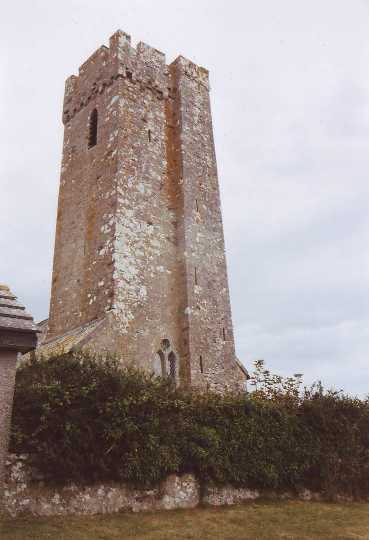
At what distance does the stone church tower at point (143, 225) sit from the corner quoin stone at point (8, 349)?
8.38 m

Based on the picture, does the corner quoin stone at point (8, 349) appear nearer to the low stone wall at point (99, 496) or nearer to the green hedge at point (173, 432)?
the low stone wall at point (99, 496)

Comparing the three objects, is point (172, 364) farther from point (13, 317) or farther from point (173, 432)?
point (13, 317)

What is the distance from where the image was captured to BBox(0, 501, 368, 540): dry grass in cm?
778

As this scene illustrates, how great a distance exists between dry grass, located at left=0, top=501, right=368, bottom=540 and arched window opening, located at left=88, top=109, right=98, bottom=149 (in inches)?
582

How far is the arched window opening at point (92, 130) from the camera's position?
20220 mm

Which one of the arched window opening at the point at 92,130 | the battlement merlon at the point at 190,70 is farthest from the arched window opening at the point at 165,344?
the battlement merlon at the point at 190,70

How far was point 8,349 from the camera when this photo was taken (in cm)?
539

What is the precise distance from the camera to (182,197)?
18859mm

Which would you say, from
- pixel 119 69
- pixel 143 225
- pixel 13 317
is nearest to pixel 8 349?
pixel 13 317

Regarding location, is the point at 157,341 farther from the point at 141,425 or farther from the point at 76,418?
the point at 76,418

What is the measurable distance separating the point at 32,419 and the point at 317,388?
27.9ft

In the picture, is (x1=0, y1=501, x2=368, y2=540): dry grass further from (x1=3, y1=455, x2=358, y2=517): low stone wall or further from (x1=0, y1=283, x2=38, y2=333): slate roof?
(x1=0, y1=283, x2=38, y2=333): slate roof

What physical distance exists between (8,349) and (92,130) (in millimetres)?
16620

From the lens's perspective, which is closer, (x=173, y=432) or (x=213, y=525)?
(x=213, y=525)
